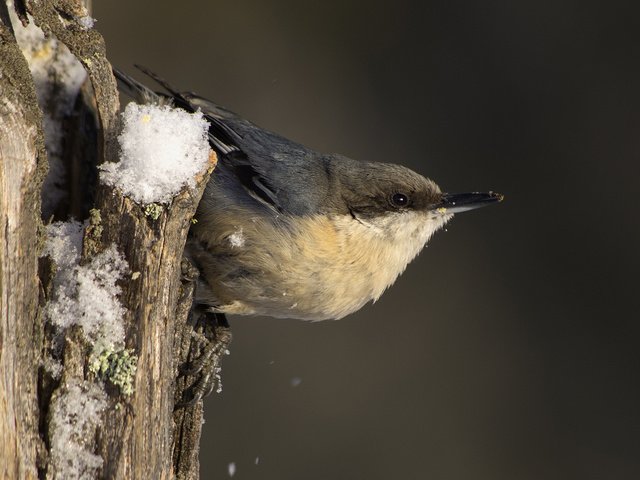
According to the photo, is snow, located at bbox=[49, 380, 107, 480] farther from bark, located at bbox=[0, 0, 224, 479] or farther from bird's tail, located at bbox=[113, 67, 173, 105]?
bird's tail, located at bbox=[113, 67, 173, 105]

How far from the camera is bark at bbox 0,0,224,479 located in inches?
65.4

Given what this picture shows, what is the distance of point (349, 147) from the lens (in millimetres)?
4320

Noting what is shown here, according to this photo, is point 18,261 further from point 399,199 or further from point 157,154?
point 399,199

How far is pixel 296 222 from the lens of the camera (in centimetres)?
242

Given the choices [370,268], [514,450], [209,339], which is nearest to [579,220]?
[514,450]

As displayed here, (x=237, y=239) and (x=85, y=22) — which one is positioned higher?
(x=85, y=22)

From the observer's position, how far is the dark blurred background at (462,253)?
415 cm

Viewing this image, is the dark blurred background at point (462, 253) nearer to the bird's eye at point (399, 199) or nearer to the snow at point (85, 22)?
the bird's eye at point (399, 199)

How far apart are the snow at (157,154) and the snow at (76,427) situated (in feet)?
1.53

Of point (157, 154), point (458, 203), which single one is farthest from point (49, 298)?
point (458, 203)

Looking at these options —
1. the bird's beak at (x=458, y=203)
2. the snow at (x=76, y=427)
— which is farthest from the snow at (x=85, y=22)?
the bird's beak at (x=458, y=203)

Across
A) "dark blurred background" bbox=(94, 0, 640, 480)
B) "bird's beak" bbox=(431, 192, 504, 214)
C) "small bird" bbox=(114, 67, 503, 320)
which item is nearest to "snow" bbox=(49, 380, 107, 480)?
"small bird" bbox=(114, 67, 503, 320)

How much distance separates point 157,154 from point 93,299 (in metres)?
0.38

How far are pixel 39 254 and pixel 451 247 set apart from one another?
2812 mm
